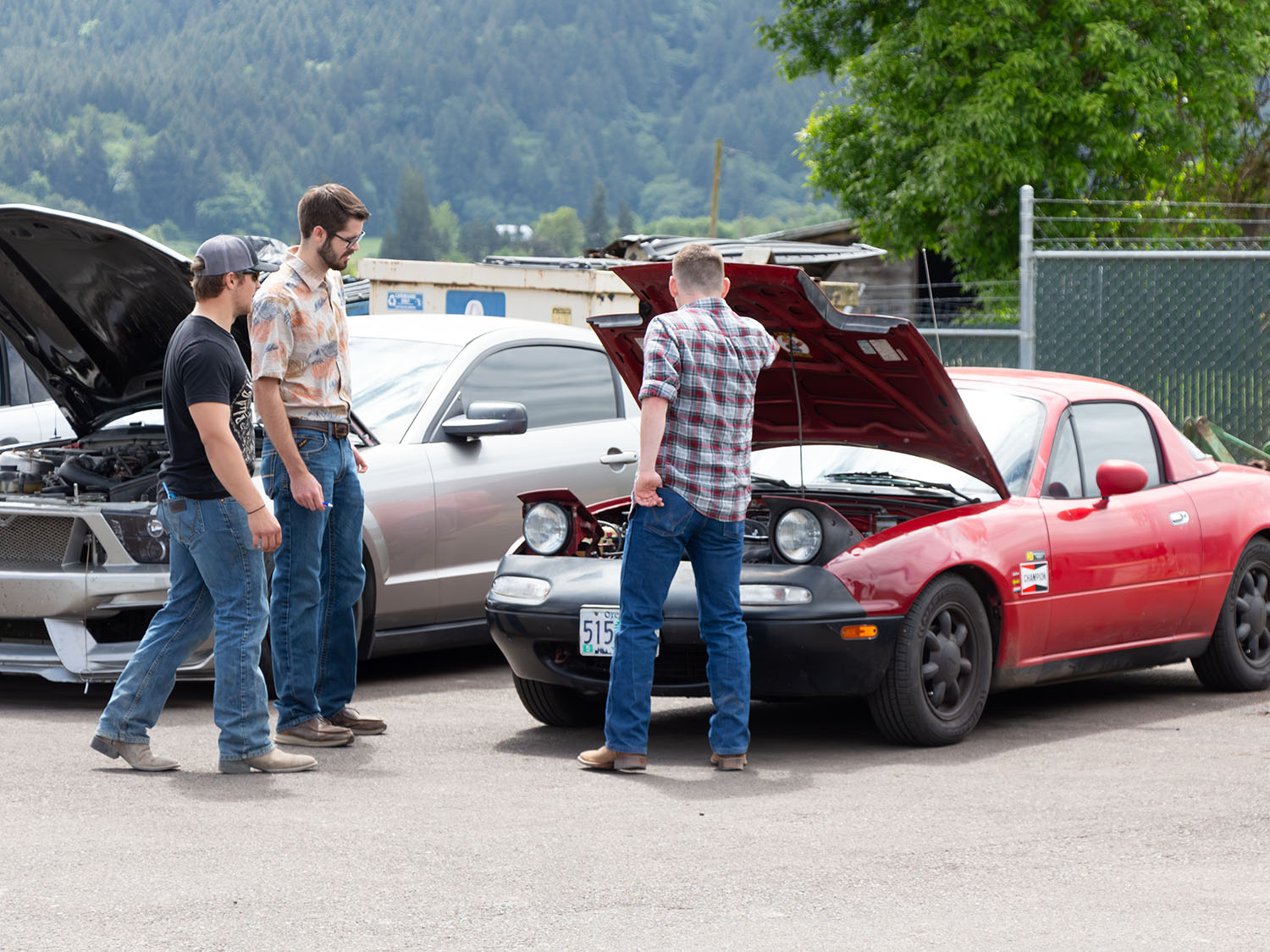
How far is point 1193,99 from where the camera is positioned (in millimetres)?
25938

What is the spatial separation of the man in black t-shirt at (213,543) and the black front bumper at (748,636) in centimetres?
100

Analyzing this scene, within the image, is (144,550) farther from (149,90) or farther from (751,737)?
(149,90)

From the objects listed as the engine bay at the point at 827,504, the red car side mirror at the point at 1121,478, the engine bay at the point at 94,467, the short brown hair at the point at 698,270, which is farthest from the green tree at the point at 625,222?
the short brown hair at the point at 698,270

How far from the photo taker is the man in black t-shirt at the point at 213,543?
5.77 metres

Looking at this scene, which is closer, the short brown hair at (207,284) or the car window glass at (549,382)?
the short brown hair at (207,284)

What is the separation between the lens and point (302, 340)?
6.24 meters

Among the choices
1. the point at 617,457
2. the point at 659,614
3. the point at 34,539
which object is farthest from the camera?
the point at 617,457

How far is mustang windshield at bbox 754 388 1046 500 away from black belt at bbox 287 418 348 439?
73.4 inches

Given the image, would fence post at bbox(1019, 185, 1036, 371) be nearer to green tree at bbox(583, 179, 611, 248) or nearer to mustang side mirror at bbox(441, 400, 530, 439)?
mustang side mirror at bbox(441, 400, 530, 439)

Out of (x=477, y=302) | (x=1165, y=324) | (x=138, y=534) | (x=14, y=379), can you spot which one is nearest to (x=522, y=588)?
(x=138, y=534)

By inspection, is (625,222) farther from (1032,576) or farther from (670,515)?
(670,515)

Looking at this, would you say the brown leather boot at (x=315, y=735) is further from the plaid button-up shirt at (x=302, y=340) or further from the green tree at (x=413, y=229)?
the green tree at (x=413, y=229)

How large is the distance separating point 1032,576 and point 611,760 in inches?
72.5

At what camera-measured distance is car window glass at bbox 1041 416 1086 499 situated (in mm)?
7113
